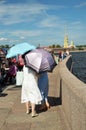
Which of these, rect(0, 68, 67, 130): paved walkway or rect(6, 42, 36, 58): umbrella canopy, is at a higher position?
rect(6, 42, 36, 58): umbrella canopy

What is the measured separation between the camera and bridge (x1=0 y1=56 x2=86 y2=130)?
557 centimetres

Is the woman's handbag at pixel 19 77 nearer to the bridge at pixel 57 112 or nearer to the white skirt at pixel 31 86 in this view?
the bridge at pixel 57 112

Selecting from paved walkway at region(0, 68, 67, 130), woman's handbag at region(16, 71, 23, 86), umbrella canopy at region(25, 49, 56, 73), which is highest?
umbrella canopy at region(25, 49, 56, 73)

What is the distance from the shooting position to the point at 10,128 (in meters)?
7.23

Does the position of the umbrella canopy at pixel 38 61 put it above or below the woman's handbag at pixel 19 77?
above

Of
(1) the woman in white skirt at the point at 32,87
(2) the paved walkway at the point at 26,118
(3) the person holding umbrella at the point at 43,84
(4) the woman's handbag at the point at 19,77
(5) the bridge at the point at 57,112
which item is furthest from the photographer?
(4) the woman's handbag at the point at 19,77

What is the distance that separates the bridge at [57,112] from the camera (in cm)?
557

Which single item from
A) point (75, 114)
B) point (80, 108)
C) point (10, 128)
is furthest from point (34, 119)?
point (80, 108)

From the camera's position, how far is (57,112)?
848cm

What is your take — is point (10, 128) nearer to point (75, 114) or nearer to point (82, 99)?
point (75, 114)

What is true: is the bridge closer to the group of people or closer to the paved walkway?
the paved walkway

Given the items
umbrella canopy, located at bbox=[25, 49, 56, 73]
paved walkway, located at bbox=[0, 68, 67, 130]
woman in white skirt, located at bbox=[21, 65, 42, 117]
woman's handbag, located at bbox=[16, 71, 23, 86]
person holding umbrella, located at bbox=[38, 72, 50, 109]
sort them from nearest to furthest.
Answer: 1. paved walkway, located at bbox=[0, 68, 67, 130]
2. umbrella canopy, located at bbox=[25, 49, 56, 73]
3. woman in white skirt, located at bbox=[21, 65, 42, 117]
4. person holding umbrella, located at bbox=[38, 72, 50, 109]
5. woman's handbag, located at bbox=[16, 71, 23, 86]

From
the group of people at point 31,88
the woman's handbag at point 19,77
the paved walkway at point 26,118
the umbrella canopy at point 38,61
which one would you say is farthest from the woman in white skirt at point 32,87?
the woman's handbag at point 19,77

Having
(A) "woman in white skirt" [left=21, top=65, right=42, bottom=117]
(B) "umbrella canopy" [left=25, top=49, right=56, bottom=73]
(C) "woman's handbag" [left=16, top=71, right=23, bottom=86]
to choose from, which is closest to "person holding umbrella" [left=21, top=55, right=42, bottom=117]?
(A) "woman in white skirt" [left=21, top=65, right=42, bottom=117]
